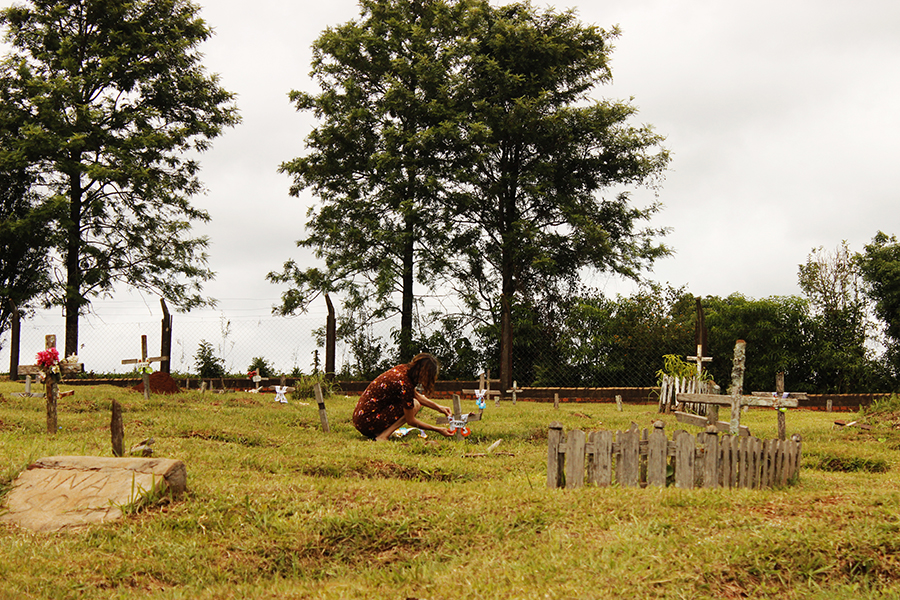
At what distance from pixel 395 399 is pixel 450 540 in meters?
4.99

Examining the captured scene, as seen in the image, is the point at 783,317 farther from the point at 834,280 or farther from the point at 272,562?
the point at 272,562

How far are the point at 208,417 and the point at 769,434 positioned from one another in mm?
9614

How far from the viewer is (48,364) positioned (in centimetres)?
1109

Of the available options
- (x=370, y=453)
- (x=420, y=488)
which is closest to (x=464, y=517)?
(x=420, y=488)

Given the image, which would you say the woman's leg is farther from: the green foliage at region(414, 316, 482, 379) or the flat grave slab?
the green foliage at region(414, 316, 482, 379)

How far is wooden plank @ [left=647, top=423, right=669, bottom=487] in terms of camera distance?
7445 mm

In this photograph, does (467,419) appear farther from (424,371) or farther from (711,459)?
(711,459)

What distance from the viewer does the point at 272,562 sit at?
5672 millimetres

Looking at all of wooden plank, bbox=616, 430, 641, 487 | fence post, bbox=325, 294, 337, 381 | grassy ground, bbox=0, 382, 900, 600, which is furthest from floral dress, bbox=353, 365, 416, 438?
fence post, bbox=325, 294, 337, 381

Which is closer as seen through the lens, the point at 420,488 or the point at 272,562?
the point at 272,562

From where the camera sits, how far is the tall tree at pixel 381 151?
936 inches

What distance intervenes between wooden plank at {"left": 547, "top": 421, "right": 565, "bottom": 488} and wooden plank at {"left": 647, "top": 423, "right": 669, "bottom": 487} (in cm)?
91

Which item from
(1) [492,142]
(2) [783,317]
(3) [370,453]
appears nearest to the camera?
(3) [370,453]

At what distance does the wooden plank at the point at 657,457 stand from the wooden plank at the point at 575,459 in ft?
2.42
